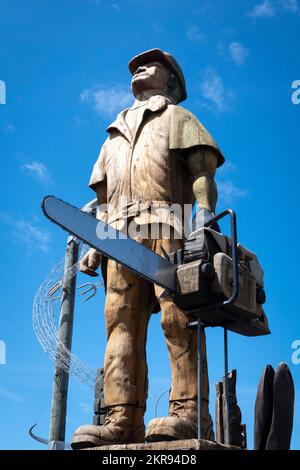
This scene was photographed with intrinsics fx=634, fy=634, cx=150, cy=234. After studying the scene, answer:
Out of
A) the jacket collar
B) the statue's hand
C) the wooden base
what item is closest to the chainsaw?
the wooden base

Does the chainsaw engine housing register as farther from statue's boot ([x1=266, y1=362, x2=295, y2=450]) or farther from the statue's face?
the statue's face

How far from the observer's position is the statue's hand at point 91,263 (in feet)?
17.1

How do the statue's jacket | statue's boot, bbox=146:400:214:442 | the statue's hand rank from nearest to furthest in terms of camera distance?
statue's boot, bbox=146:400:214:442 < the statue's jacket < the statue's hand

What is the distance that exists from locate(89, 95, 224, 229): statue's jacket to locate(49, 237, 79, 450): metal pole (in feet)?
16.6

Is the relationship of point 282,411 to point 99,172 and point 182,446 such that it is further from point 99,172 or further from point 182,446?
point 99,172

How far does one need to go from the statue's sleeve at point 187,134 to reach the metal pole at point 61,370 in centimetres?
544

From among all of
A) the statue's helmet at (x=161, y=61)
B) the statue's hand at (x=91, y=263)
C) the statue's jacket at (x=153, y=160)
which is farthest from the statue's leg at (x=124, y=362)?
the statue's helmet at (x=161, y=61)

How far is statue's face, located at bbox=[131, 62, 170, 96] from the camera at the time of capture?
5.46m

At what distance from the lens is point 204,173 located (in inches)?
194

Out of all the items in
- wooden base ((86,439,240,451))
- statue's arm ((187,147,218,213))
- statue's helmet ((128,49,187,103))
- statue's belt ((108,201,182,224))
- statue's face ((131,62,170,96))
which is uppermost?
statue's helmet ((128,49,187,103))

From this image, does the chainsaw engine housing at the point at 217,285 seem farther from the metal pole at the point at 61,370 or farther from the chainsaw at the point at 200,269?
the metal pole at the point at 61,370

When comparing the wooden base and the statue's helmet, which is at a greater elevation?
the statue's helmet
